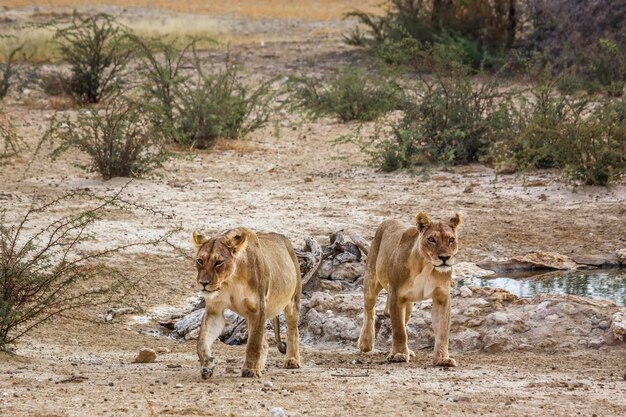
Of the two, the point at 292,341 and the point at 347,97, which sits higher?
the point at 292,341

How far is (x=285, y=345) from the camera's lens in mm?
9648

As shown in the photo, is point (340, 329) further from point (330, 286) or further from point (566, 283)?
point (566, 283)

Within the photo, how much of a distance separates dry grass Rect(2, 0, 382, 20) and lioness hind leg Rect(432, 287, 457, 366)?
40765 mm

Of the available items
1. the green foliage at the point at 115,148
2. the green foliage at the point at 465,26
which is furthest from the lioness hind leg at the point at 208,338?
the green foliage at the point at 465,26

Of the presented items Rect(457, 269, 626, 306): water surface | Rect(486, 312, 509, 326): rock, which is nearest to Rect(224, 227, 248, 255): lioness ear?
Rect(486, 312, 509, 326): rock

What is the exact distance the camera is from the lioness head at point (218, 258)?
8.16 meters

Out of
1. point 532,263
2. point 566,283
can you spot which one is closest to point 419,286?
point 566,283

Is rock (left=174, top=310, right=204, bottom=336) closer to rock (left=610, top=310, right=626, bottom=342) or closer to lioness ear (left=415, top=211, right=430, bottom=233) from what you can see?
lioness ear (left=415, top=211, right=430, bottom=233)

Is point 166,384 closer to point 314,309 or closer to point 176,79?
point 314,309

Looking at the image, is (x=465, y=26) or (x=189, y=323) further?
(x=465, y=26)

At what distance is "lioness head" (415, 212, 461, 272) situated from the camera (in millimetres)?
8891

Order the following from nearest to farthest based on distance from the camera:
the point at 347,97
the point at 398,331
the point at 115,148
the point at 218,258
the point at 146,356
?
the point at 218,258 < the point at 398,331 < the point at 146,356 < the point at 115,148 < the point at 347,97

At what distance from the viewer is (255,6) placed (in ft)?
185

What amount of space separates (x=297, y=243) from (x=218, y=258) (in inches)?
224
